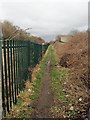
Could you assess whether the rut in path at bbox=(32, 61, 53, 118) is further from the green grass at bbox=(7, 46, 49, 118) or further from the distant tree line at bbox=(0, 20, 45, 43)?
the distant tree line at bbox=(0, 20, 45, 43)

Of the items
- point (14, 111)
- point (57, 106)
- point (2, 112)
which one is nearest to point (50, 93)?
point (57, 106)

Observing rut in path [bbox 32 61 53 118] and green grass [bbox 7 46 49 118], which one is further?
rut in path [bbox 32 61 53 118]

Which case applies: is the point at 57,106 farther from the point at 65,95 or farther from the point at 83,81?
the point at 83,81

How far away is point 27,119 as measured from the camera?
19.1 ft

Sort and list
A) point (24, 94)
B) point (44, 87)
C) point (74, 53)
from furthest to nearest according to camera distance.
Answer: point (74, 53)
point (44, 87)
point (24, 94)

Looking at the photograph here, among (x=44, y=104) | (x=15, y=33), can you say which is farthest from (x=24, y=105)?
(x=15, y=33)

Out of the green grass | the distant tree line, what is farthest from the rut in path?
the distant tree line

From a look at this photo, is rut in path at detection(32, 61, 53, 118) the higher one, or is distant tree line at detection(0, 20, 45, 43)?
distant tree line at detection(0, 20, 45, 43)

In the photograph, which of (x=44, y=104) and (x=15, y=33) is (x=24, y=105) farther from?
(x=15, y=33)

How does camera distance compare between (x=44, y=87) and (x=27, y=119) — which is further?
(x=44, y=87)

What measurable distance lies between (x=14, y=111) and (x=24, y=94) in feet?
6.14

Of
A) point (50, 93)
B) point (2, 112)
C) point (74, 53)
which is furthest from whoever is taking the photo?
point (74, 53)

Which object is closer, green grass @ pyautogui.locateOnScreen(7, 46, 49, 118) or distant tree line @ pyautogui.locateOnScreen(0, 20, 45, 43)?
green grass @ pyautogui.locateOnScreen(7, 46, 49, 118)

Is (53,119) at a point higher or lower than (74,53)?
lower
